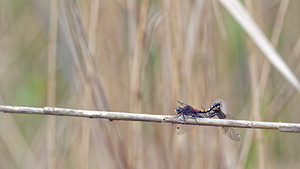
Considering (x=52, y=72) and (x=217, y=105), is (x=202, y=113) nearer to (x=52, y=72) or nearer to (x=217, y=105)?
(x=217, y=105)

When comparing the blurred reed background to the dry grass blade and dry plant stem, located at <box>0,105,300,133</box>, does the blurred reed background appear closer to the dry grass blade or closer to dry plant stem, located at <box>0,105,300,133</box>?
the dry grass blade

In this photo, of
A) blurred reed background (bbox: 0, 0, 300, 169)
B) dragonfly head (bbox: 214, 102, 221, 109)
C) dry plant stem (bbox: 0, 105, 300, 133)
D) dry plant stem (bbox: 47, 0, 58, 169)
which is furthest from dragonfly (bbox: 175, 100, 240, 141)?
dry plant stem (bbox: 47, 0, 58, 169)

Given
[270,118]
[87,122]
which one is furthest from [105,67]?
[270,118]

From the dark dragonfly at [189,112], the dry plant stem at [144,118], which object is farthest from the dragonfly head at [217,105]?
the dry plant stem at [144,118]

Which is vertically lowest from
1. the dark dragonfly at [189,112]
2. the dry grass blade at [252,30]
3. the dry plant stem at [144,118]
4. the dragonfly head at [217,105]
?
the dry plant stem at [144,118]

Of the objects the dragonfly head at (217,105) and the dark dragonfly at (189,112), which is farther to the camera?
the dragonfly head at (217,105)

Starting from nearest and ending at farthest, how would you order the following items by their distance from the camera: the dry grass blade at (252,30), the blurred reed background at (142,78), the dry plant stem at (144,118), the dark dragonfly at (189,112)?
the dry plant stem at (144,118)
the dark dragonfly at (189,112)
the dry grass blade at (252,30)
the blurred reed background at (142,78)

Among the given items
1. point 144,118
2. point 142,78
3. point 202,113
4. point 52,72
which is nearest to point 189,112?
point 202,113

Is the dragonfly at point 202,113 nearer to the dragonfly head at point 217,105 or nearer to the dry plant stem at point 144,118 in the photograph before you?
the dragonfly head at point 217,105
